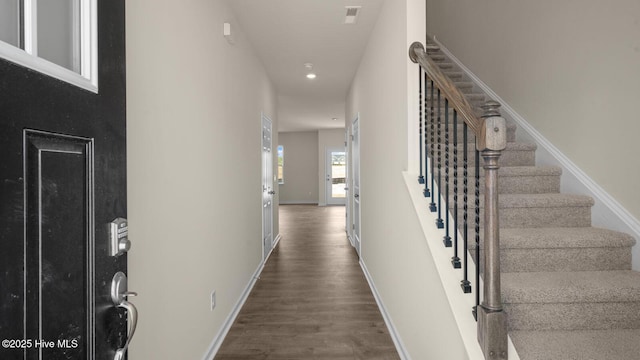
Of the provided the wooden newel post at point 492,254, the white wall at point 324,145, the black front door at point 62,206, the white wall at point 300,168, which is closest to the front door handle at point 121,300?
the black front door at point 62,206

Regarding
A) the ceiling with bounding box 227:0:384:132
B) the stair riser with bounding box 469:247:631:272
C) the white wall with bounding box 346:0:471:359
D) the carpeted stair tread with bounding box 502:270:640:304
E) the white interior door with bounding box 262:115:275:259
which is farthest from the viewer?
the white interior door with bounding box 262:115:275:259

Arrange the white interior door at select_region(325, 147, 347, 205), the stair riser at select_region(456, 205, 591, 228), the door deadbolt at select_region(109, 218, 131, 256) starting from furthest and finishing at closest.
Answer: the white interior door at select_region(325, 147, 347, 205) → the stair riser at select_region(456, 205, 591, 228) → the door deadbolt at select_region(109, 218, 131, 256)

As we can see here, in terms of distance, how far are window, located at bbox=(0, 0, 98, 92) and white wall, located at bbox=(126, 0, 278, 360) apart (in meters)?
0.54

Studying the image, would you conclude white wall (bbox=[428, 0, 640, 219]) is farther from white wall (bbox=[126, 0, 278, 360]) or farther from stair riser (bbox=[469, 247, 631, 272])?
white wall (bbox=[126, 0, 278, 360])

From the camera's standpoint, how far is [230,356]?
2.25 meters

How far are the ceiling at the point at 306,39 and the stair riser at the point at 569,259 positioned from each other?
2.42 metres

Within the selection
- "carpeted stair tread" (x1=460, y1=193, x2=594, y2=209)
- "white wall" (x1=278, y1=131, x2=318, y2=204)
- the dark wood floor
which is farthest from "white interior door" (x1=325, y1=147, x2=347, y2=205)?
"carpeted stair tread" (x1=460, y1=193, x2=594, y2=209)

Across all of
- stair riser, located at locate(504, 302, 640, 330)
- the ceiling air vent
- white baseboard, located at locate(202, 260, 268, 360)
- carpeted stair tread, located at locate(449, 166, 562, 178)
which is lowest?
white baseboard, located at locate(202, 260, 268, 360)

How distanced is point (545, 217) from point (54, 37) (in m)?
2.60

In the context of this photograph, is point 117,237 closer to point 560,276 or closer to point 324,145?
point 560,276

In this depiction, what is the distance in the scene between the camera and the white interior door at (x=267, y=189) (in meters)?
4.46

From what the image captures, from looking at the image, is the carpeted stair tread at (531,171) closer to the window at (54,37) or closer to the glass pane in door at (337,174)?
the window at (54,37)

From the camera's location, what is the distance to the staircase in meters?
1.42

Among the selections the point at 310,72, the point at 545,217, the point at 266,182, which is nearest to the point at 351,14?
the point at 310,72
